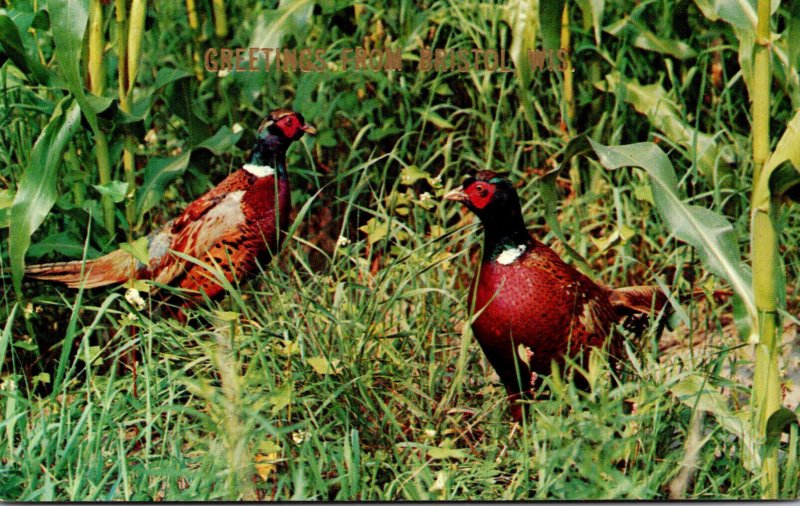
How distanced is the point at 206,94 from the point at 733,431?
163cm

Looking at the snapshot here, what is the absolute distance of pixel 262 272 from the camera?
8.30 ft

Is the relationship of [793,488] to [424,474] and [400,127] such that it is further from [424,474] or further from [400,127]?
[400,127]

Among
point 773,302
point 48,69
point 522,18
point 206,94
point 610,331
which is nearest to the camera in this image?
point 773,302

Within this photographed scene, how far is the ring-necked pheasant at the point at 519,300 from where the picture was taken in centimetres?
233

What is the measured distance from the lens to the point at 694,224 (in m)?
2.22

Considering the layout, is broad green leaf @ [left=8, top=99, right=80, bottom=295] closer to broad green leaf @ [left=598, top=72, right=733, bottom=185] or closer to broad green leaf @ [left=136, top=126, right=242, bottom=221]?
broad green leaf @ [left=136, top=126, right=242, bottom=221]

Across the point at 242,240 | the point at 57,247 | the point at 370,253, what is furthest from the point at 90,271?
the point at 370,253

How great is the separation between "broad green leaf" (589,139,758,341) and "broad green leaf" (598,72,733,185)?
1.72 feet

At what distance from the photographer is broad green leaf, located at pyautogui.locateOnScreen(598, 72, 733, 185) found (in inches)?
109

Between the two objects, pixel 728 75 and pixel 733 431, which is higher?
pixel 728 75

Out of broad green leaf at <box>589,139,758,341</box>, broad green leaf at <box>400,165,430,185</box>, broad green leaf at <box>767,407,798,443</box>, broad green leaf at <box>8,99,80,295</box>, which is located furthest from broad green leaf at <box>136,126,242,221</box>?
broad green leaf at <box>767,407,798,443</box>

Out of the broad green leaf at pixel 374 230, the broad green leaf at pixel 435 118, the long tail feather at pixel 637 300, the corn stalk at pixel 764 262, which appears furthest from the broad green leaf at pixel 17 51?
the corn stalk at pixel 764 262

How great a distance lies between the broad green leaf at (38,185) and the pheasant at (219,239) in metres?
0.22

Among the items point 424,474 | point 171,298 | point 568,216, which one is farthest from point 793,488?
point 171,298
